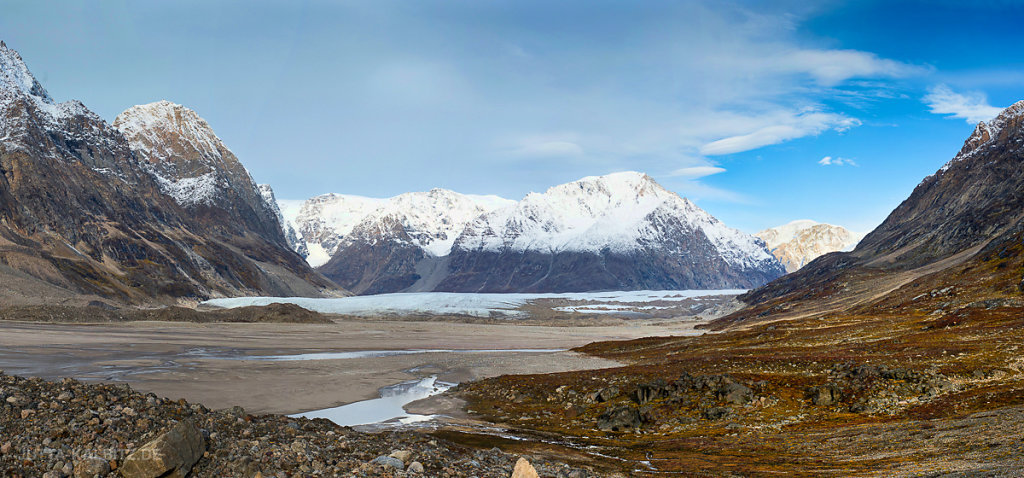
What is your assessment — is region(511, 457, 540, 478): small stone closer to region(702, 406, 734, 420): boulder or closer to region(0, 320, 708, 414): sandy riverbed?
region(702, 406, 734, 420): boulder

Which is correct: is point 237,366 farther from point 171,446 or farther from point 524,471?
point 524,471

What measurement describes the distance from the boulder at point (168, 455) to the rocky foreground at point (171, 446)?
2cm

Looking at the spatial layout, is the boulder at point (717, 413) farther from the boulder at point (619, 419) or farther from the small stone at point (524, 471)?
the small stone at point (524, 471)

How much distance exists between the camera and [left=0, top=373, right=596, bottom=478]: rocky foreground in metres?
15.7

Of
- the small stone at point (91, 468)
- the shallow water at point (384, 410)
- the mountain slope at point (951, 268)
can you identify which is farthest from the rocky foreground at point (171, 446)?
the mountain slope at point (951, 268)

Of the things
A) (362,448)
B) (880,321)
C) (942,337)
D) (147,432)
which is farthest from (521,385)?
(880,321)

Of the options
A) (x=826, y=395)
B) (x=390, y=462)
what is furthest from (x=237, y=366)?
(x=826, y=395)

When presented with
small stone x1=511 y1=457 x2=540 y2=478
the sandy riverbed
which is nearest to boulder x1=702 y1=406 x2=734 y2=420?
small stone x1=511 y1=457 x2=540 y2=478

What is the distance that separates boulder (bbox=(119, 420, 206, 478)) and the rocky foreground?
25 millimetres

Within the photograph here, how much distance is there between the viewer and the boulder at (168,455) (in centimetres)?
1559

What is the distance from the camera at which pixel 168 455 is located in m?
16.0

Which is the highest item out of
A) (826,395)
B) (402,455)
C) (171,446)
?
(171,446)

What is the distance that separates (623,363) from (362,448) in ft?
185

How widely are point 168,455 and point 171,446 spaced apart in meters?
0.24
